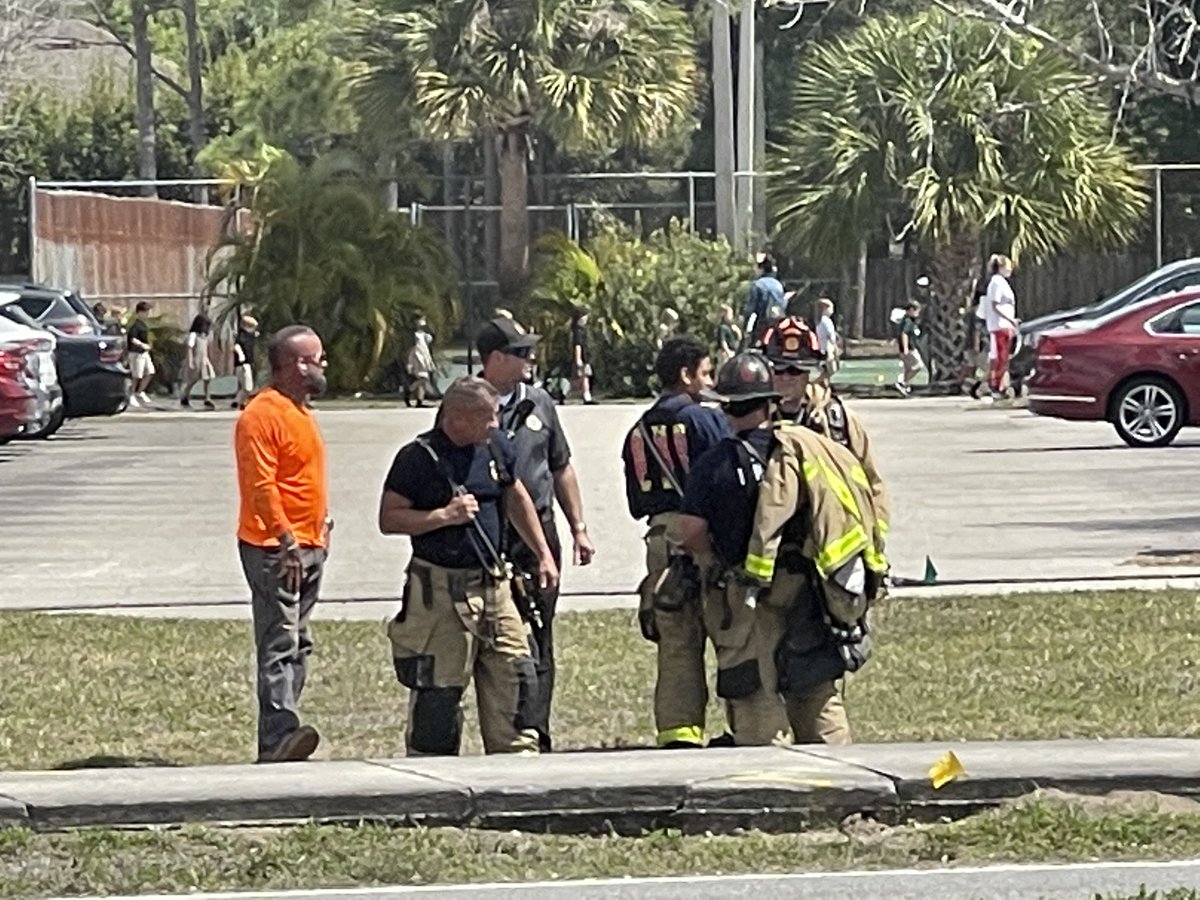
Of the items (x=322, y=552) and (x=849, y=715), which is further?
(x=849, y=715)

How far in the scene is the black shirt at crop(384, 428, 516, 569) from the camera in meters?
10.2

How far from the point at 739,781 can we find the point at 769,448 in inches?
48.8

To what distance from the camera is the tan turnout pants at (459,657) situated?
33.4ft

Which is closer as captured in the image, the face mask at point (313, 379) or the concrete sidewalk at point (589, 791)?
the concrete sidewalk at point (589, 791)

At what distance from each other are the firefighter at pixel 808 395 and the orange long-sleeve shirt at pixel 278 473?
1.92m

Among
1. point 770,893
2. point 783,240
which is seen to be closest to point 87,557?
point 770,893

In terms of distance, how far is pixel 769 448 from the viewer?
9.75 m

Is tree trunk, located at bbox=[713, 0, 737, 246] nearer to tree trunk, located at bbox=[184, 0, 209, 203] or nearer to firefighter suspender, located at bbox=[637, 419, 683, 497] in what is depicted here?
tree trunk, located at bbox=[184, 0, 209, 203]

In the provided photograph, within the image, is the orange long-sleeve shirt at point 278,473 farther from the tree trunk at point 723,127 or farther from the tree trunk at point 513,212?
the tree trunk at point 513,212

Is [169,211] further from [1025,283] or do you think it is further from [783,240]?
[1025,283]

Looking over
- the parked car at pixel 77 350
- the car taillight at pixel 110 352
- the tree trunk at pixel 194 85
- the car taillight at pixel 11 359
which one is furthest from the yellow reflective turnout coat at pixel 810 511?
the tree trunk at pixel 194 85

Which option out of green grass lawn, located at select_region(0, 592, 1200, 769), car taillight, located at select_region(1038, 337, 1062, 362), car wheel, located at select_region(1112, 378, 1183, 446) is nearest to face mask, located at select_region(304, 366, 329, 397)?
green grass lawn, located at select_region(0, 592, 1200, 769)

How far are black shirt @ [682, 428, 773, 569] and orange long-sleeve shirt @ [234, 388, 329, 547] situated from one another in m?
1.85

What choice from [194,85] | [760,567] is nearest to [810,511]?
[760,567]
